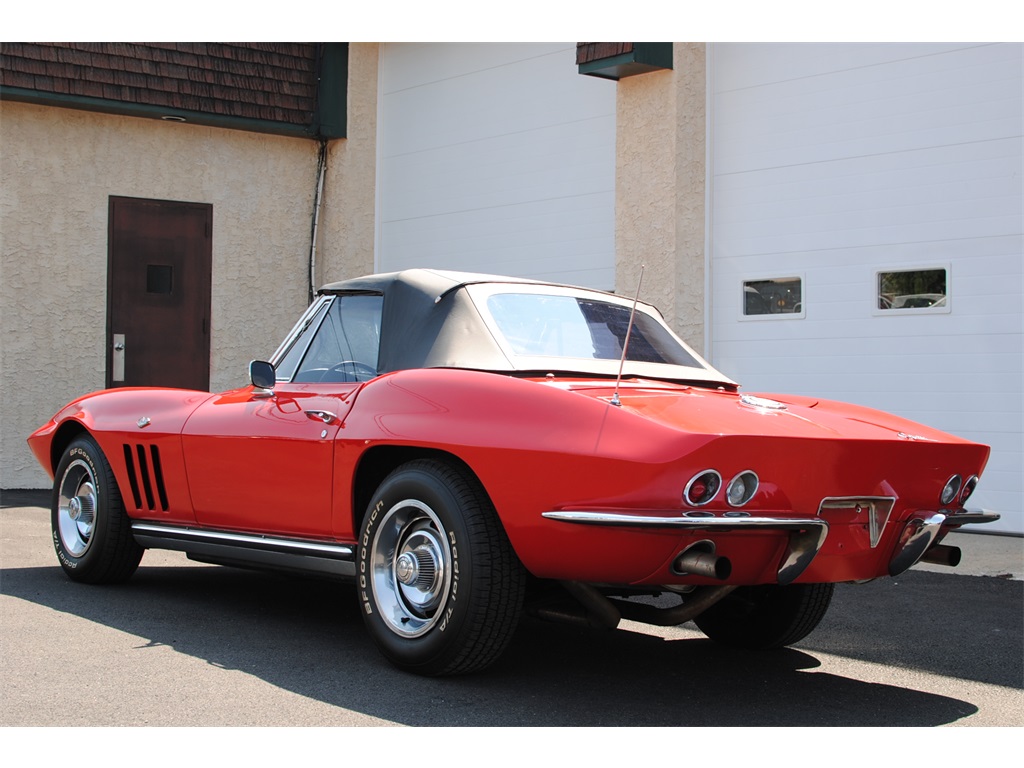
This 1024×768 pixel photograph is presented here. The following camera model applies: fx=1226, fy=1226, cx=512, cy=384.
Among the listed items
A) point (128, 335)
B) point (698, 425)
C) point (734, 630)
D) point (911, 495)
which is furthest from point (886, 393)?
point (128, 335)

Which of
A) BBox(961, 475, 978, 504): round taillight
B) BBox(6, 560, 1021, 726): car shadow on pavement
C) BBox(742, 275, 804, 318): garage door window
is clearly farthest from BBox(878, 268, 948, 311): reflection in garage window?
BBox(961, 475, 978, 504): round taillight

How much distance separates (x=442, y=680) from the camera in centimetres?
422

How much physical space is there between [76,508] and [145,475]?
0.65 meters

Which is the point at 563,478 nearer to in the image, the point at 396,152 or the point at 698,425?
the point at 698,425

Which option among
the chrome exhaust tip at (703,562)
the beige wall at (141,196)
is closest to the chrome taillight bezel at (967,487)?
the chrome exhaust tip at (703,562)

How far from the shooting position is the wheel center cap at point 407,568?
428 centimetres

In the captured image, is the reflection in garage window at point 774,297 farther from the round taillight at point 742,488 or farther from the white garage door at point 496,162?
the round taillight at point 742,488

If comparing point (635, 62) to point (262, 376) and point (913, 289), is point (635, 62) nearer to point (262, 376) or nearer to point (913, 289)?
point (913, 289)

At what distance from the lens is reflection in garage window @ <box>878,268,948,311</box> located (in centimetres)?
929

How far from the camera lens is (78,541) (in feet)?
20.2

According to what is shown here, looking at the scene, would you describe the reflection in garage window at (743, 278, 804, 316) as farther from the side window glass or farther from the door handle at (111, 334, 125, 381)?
the door handle at (111, 334, 125, 381)

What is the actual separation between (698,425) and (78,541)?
3.71 m

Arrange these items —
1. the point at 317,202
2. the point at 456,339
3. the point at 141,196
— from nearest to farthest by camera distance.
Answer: the point at 456,339 → the point at 141,196 → the point at 317,202

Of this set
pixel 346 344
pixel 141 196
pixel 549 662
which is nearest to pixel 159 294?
pixel 141 196
